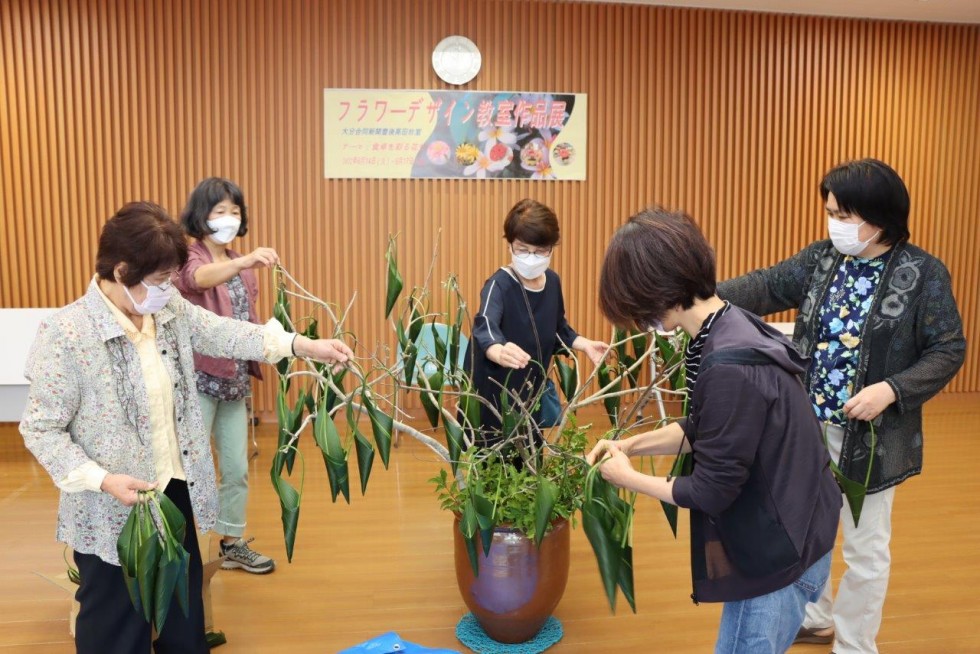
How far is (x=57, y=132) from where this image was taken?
18.6 feet

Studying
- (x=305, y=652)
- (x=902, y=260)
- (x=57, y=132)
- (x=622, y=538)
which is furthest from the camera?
(x=57, y=132)

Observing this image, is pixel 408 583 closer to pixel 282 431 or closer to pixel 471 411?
pixel 471 411

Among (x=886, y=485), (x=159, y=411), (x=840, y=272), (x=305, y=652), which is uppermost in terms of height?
(x=840, y=272)

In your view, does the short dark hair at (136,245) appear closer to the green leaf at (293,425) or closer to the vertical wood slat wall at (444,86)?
the green leaf at (293,425)

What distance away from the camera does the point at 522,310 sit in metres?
3.05

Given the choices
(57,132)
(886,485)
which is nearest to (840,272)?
(886,485)

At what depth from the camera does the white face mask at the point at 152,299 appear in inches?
79.4

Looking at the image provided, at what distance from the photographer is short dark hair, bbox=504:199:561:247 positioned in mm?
2957

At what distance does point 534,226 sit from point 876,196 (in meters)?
1.15

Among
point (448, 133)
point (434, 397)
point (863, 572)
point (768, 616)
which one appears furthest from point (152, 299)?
point (448, 133)

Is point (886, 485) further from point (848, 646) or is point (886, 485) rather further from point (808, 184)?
point (808, 184)

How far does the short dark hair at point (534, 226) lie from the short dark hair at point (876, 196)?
101 cm

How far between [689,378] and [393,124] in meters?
4.50

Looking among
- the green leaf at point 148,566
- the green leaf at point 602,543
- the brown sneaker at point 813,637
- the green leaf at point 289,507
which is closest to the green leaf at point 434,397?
the green leaf at point 289,507
